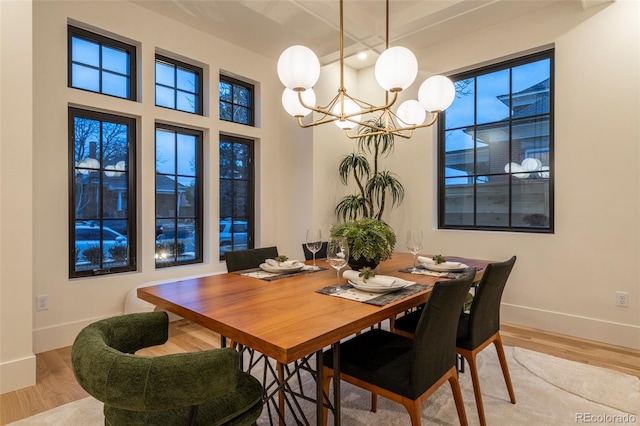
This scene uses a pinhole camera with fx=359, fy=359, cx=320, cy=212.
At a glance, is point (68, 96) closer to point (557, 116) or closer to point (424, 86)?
point (424, 86)

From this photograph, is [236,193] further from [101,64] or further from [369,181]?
[101,64]

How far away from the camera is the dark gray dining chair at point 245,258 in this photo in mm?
2392

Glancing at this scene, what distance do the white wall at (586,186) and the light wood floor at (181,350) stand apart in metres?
0.21

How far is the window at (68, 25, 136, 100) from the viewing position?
3.07m

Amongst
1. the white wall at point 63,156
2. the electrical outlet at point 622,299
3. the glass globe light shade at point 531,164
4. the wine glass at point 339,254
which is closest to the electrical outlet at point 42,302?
the white wall at point 63,156

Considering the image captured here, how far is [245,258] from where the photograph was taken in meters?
2.47

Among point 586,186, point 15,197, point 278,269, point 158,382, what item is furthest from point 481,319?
point 15,197

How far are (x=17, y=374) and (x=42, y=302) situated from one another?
70 centimetres

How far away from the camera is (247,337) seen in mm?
1160

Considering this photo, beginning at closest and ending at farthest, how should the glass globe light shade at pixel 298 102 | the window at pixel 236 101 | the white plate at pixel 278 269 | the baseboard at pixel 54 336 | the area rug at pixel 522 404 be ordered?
1. the area rug at pixel 522 404
2. the white plate at pixel 278 269
3. the glass globe light shade at pixel 298 102
4. the baseboard at pixel 54 336
5. the window at pixel 236 101

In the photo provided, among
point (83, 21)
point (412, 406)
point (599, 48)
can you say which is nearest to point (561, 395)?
point (412, 406)

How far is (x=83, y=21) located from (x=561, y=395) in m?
4.47

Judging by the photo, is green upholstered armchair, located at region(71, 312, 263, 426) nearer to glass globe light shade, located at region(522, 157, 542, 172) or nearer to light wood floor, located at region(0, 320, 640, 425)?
light wood floor, located at region(0, 320, 640, 425)

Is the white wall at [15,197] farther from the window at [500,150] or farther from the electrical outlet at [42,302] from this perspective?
the window at [500,150]
